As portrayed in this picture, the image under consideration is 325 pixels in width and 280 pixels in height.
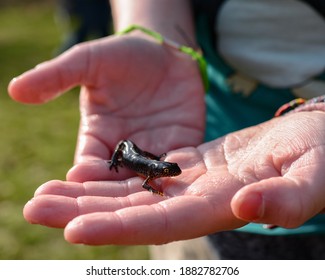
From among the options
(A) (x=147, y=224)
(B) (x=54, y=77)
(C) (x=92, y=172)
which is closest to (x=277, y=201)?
(A) (x=147, y=224)

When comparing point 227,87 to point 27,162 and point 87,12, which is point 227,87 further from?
point 87,12

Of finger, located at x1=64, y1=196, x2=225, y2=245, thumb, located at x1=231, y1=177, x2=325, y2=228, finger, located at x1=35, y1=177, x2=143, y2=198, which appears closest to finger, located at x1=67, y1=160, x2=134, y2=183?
finger, located at x1=35, y1=177, x2=143, y2=198

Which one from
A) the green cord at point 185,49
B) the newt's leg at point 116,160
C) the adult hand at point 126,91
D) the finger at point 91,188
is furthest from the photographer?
the green cord at point 185,49

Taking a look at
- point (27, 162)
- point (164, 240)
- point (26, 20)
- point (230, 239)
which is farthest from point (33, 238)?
point (26, 20)

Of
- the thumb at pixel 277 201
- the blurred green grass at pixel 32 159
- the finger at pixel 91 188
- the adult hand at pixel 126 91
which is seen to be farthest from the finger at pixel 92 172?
the blurred green grass at pixel 32 159

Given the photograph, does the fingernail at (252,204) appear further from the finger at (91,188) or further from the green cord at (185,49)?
the green cord at (185,49)

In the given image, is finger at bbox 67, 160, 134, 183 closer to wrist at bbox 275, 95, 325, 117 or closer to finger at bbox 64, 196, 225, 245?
finger at bbox 64, 196, 225, 245
